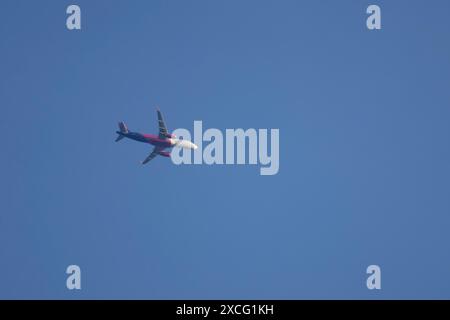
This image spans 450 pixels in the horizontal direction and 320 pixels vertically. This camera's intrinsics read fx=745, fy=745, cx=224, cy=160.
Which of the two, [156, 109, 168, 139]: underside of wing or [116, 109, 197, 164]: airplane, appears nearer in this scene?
[116, 109, 197, 164]: airplane

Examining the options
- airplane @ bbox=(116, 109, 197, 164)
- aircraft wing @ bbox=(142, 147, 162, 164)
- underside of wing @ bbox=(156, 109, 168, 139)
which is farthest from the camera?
aircraft wing @ bbox=(142, 147, 162, 164)

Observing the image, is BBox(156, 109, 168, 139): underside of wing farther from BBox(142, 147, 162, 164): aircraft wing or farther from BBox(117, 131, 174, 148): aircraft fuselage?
BBox(142, 147, 162, 164): aircraft wing

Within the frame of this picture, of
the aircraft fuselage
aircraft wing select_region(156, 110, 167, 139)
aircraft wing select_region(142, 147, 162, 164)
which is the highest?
aircraft wing select_region(156, 110, 167, 139)

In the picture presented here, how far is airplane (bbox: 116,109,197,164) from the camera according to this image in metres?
67.5

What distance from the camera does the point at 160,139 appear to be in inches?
2731

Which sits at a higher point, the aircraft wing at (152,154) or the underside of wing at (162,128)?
the underside of wing at (162,128)

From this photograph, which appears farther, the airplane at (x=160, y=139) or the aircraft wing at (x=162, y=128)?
the aircraft wing at (x=162, y=128)

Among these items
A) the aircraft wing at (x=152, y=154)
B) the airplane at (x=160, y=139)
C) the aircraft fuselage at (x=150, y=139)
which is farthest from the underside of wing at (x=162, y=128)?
the aircraft wing at (x=152, y=154)

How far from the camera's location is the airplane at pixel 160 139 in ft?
221

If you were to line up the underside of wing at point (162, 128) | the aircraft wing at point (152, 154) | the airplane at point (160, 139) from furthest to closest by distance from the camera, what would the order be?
1. the aircraft wing at point (152, 154)
2. the underside of wing at point (162, 128)
3. the airplane at point (160, 139)

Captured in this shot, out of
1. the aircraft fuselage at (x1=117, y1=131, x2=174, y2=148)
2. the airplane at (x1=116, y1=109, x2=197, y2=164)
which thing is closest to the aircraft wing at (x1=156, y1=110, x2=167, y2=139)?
the airplane at (x1=116, y1=109, x2=197, y2=164)

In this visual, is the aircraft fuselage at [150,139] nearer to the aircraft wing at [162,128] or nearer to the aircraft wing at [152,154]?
the aircraft wing at [162,128]
